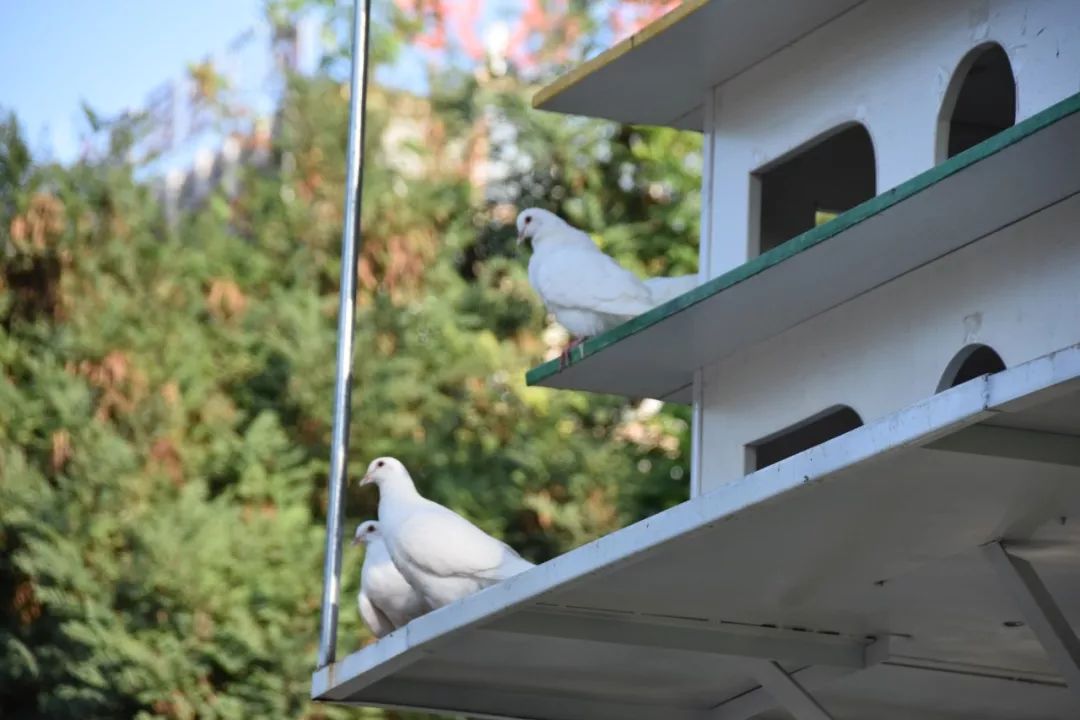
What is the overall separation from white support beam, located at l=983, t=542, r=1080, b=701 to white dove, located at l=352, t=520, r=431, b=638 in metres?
3.13

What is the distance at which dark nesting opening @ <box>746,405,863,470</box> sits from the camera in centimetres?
693

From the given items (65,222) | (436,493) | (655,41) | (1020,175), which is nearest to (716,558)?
(1020,175)

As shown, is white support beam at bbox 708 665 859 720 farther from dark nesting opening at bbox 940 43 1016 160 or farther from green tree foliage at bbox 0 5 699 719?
green tree foliage at bbox 0 5 699 719

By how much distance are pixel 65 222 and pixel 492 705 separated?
28.0 feet

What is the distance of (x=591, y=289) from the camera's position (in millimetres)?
7160

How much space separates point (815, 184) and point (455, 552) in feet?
7.10

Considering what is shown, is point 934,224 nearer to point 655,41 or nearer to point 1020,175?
point 1020,175

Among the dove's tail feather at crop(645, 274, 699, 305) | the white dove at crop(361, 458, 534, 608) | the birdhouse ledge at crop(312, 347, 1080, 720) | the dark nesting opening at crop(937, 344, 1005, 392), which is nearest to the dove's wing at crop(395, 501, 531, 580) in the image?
the white dove at crop(361, 458, 534, 608)

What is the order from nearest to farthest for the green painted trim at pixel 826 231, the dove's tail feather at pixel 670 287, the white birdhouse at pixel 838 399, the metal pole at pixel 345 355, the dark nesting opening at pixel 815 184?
the white birdhouse at pixel 838 399 → the green painted trim at pixel 826 231 → the metal pole at pixel 345 355 → the dove's tail feather at pixel 670 287 → the dark nesting opening at pixel 815 184

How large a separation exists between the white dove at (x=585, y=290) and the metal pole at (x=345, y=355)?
800 millimetres

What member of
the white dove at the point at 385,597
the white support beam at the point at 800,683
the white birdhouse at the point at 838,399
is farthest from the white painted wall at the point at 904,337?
the white dove at the point at 385,597

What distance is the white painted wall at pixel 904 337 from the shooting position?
553cm

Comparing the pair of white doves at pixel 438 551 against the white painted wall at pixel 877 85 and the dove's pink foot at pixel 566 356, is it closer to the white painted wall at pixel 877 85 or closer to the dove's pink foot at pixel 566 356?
the dove's pink foot at pixel 566 356

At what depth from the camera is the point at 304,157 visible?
1499 centimetres
